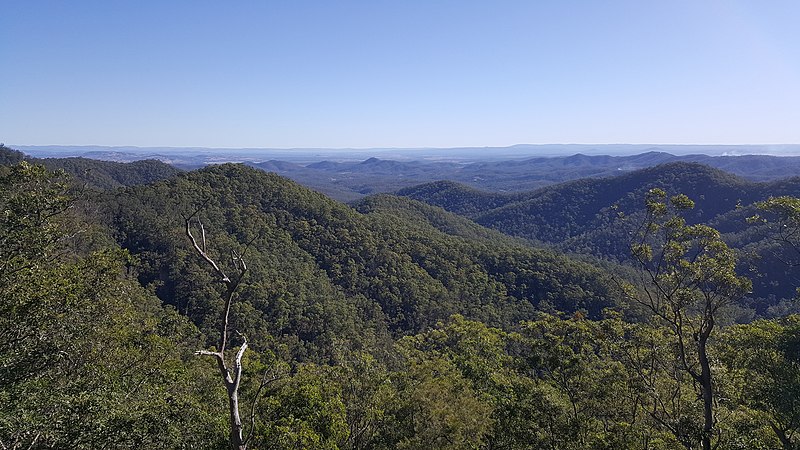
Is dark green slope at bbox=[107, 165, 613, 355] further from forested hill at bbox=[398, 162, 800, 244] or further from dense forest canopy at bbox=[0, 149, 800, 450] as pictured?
forested hill at bbox=[398, 162, 800, 244]

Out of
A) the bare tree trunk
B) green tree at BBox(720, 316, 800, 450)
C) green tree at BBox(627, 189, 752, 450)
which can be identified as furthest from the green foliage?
green tree at BBox(720, 316, 800, 450)

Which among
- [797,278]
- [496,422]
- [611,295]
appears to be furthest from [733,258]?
[797,278]

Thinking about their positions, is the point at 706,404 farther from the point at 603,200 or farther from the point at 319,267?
the point at 603,200

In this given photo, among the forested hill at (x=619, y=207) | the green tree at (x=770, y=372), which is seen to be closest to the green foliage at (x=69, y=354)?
the green tree at (x=770, y=372)

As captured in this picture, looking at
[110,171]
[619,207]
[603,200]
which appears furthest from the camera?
[603,200]

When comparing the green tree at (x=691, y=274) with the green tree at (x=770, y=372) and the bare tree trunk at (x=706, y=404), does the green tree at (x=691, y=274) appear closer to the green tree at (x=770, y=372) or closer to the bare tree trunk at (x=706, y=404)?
the bare tree trunk at (x=706, y=404)

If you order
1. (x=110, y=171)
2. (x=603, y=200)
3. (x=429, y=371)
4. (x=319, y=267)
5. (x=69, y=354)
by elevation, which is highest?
(x=110, y=171)

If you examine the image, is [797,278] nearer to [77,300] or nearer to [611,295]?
[611,295]

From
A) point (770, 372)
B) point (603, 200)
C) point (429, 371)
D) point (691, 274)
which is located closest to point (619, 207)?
point (603, 200)
